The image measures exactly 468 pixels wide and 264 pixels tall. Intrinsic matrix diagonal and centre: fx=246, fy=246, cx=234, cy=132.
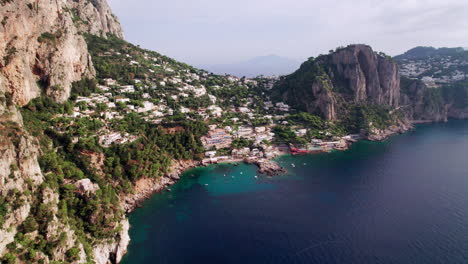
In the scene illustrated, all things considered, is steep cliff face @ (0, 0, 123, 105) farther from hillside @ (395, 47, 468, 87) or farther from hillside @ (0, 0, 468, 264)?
hillside @ (395, 47, 468, 87)

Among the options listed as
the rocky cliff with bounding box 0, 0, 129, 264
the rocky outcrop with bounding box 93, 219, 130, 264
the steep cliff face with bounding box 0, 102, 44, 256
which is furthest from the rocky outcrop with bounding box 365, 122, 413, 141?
the steep cliff face with bounding box 0, 102, 44, 256

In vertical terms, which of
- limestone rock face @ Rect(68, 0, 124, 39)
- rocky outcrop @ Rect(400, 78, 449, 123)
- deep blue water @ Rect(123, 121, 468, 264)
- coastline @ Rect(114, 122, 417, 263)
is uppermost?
limestone rock face @ Rect(68, 0, 124, 39)

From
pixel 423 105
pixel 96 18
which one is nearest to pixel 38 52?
pixel 96 18

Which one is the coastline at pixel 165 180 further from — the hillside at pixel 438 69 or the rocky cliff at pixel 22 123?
the hillside at pixel 438 69

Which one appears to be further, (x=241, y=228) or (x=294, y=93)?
(x=294, y=93)

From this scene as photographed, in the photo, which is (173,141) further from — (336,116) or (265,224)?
(336,116)

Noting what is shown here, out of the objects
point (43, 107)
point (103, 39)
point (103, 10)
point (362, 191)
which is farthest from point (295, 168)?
point (103, 10)
